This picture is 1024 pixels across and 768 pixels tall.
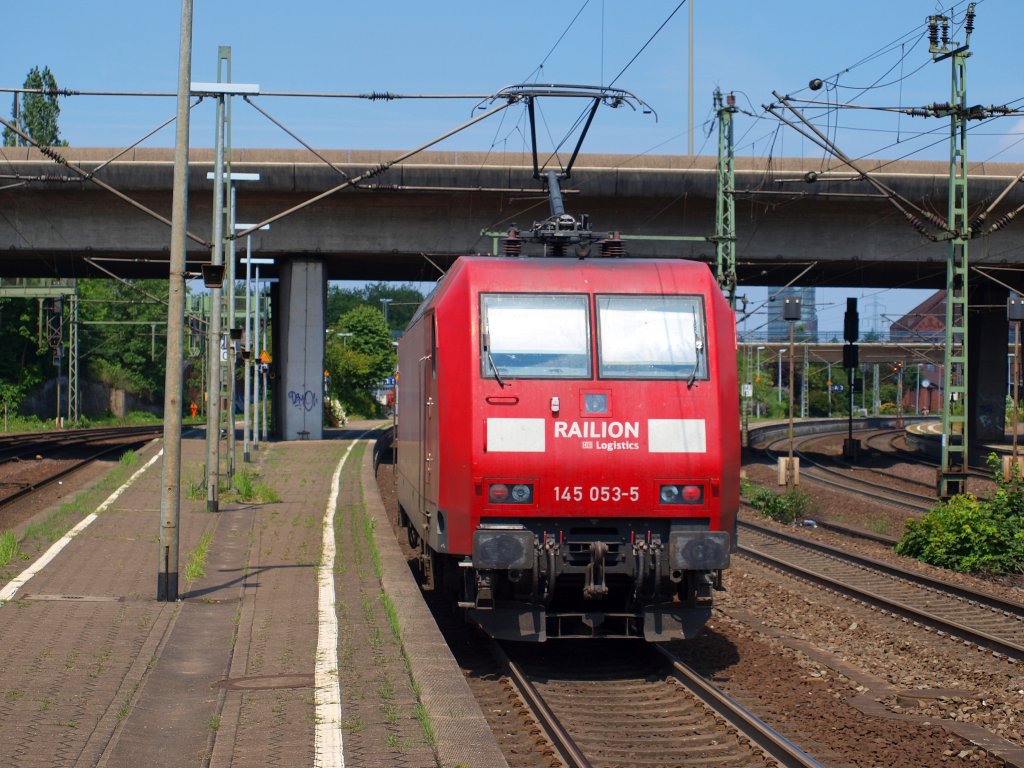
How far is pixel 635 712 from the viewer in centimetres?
895

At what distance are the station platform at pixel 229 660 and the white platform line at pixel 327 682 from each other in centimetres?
2

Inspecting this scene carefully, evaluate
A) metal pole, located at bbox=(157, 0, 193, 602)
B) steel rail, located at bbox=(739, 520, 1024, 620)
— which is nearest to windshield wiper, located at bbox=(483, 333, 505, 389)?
metal pole, located at bbox=(157, 0, 193, 602)

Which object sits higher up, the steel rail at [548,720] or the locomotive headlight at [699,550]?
the locomotive headlight at [699,550]

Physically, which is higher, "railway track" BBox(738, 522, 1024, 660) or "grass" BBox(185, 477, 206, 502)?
"grass" BBox(185, 477, 206, 502)

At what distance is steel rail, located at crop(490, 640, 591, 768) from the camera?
732 cm

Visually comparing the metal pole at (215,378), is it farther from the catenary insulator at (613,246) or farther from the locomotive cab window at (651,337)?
the locomotive cab window at (651,337)

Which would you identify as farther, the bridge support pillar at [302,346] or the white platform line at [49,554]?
the bridge support pillar at [302,346]

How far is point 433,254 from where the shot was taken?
38219 millimetres

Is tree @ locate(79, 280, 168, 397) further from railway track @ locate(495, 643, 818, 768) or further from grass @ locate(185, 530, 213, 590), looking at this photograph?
railway track @ locate(495, 643, 818, 768)

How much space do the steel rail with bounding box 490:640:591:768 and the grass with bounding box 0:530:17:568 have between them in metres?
6.63

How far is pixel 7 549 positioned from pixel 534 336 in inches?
307

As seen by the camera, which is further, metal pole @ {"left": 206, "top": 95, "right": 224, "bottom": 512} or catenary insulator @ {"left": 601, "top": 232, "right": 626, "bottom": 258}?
metal pole @ {"left": 206, "top": 95, "right": 224, "bottom": 512}

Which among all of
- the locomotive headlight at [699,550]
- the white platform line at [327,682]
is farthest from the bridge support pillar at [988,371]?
the locomotive headlight at [699,550]

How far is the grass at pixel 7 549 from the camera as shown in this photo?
1409cm
